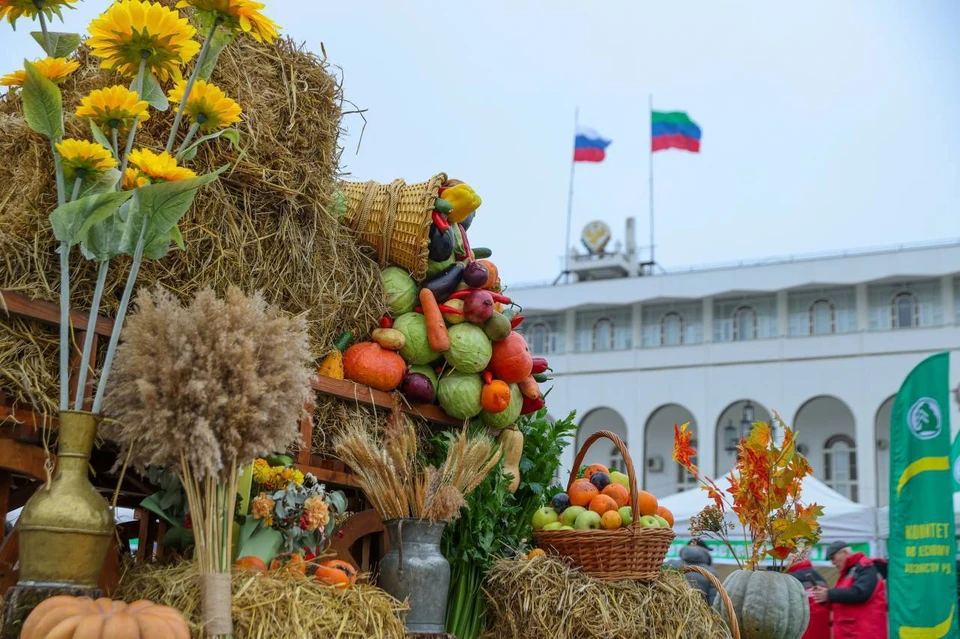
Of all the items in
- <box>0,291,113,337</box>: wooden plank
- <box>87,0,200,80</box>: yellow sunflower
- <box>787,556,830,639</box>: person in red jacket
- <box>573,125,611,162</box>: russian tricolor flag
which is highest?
<box>573,125,611,162</box>: russian tricolor flag

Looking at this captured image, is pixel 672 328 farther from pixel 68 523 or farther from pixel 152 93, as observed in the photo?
pixel 68 523

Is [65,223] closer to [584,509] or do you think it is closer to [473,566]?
[473,566]

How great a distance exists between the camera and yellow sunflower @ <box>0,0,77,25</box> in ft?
9.64

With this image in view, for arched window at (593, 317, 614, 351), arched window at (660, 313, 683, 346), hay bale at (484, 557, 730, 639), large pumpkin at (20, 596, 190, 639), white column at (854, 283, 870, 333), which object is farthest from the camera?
arched window at (593, 317, 614, 351)

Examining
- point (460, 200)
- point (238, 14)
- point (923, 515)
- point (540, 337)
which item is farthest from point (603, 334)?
point (238, 14)

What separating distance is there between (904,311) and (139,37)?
32362mm

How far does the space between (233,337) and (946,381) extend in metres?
5.94

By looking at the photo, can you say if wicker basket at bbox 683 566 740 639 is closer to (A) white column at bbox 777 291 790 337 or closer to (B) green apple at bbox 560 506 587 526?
(B) green apple at bbox 560 506 587 526

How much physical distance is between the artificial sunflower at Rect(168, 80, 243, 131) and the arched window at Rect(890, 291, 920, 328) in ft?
105

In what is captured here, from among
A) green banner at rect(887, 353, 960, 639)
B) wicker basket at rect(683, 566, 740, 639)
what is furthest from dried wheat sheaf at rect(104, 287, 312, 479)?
green banner at rect(887, 353, 960, 639)

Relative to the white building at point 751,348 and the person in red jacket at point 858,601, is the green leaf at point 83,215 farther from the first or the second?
the white building at point 751,348

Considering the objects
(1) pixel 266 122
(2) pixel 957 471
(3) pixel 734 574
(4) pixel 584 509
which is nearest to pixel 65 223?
(1) pixel 266 122

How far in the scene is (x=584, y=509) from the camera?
4.30 metres

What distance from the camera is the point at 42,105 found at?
2.89 metres
